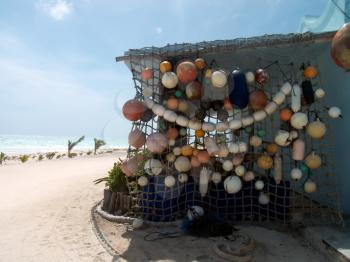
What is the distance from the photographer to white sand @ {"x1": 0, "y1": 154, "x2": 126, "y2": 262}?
432 centimetres

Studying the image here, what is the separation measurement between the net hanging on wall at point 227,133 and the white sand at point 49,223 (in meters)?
1.28

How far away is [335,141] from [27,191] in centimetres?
776

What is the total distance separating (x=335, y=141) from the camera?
223 inches

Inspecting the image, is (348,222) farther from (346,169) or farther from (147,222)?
(147,222)

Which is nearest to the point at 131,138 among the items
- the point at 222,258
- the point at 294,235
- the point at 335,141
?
the point at 222,258

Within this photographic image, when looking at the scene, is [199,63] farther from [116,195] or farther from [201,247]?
[116,195]

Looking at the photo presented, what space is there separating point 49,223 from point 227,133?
3575 millimetres

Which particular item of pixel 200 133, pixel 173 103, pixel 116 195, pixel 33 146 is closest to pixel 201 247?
pixel 200 133

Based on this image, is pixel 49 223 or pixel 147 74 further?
pixel 49 223

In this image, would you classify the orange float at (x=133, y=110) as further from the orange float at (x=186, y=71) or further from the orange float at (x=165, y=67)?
the orange float at (x=186, y=71)

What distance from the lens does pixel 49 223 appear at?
5664 mm

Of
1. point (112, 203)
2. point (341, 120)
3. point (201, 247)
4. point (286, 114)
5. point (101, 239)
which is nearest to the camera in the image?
point (201, 247)

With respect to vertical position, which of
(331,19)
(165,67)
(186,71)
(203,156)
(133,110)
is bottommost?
(203,156)

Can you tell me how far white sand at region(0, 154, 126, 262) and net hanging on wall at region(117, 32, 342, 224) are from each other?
4.18 ft
